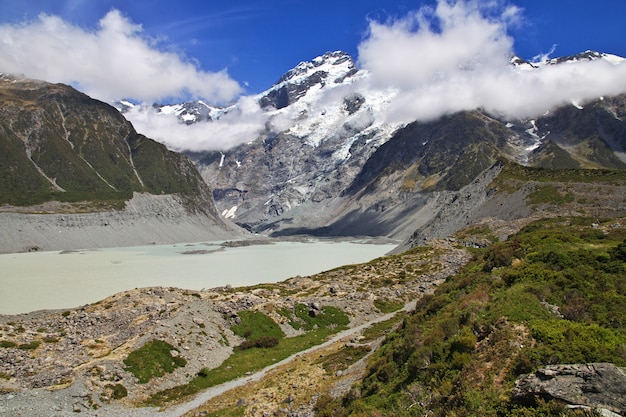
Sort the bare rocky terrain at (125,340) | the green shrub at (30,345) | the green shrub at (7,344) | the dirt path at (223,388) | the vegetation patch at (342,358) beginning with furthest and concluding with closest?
the green shrub at (30,345) → the green shrub at (7,344) → the vegetation patch at (342,358) → the dirt path at (223,388) → the bare rocky terrain at (125,340)

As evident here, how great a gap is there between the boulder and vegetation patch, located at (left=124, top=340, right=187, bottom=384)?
78.7ft

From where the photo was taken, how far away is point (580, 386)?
1197 centimetres

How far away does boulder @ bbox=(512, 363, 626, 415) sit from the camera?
11.4 meters

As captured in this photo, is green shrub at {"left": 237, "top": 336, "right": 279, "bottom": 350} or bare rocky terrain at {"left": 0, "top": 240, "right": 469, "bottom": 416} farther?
green shrub at {"left": 237, "top": 336, "right": 279, "bottom": 350}

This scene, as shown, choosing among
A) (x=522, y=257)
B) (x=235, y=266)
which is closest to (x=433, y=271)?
(x=522, y=257)

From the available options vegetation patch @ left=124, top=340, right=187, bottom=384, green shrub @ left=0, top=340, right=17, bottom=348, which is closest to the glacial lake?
green shrub @ left=0, top=340, right=17, bottom=348

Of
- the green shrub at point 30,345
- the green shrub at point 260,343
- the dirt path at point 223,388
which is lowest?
the dirt path at point 223,388

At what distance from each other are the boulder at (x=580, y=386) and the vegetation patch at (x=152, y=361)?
945 inches

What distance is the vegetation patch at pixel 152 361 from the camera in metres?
28.5

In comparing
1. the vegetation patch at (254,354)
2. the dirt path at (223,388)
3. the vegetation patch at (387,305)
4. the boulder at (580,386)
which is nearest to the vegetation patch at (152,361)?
the vegetation patch at (254,354)

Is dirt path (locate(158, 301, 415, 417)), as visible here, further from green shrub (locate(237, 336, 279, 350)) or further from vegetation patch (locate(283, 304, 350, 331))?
vegetation patch (locate(283, 304, 350, 331))

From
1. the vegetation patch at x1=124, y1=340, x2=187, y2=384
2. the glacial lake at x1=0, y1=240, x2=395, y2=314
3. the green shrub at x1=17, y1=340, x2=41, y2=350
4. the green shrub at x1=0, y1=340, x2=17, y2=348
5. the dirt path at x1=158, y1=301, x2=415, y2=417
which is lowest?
the dirt path at x1=158, y1=301, x2=415, y2=417

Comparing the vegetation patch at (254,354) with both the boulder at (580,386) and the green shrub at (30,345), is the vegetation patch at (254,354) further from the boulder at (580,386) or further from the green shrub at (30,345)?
the boulder at (580,386)

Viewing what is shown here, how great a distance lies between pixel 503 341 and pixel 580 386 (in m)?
3.69
